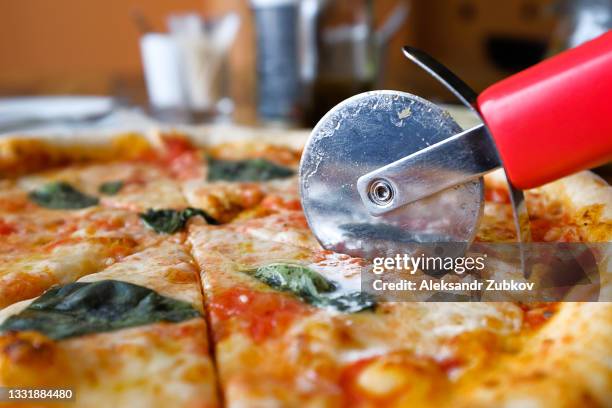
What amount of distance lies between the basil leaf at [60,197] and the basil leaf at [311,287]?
0.83 m

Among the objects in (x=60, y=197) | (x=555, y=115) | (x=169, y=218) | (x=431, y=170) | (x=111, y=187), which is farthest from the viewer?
(x=111, y=187)

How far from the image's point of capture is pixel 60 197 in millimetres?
1912

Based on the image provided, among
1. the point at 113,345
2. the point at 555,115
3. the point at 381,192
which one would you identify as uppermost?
the point at 555,115

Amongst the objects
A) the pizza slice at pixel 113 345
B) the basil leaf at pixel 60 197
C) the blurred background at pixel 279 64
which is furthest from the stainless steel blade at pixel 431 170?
the blurred background at pixel 279 64

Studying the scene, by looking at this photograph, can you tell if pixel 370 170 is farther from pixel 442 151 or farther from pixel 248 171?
pixel 248 171

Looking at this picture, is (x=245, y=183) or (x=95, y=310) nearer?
(x=95, y=310)

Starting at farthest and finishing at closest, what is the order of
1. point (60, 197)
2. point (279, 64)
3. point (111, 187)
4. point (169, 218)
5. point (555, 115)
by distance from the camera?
point (279, 64)
point (111, 187)
point (60, 197)
point (169, 218)
point (555, 115)

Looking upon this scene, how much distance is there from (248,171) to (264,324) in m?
0.98

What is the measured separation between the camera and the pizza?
928mm

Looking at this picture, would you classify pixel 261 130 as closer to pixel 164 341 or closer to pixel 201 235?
pixel 201 235

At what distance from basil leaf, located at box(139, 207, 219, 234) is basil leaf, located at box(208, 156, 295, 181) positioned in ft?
1.00

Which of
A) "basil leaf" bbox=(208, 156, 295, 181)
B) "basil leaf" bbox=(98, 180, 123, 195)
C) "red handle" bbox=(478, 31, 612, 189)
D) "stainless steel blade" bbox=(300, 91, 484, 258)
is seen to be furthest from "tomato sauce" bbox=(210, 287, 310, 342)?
"basil leaf" bbox=(98, 180, 123, 195)

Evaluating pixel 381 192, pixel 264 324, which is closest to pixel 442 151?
pixel 381 192

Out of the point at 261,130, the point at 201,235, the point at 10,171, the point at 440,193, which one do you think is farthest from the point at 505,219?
the point at 10,171
